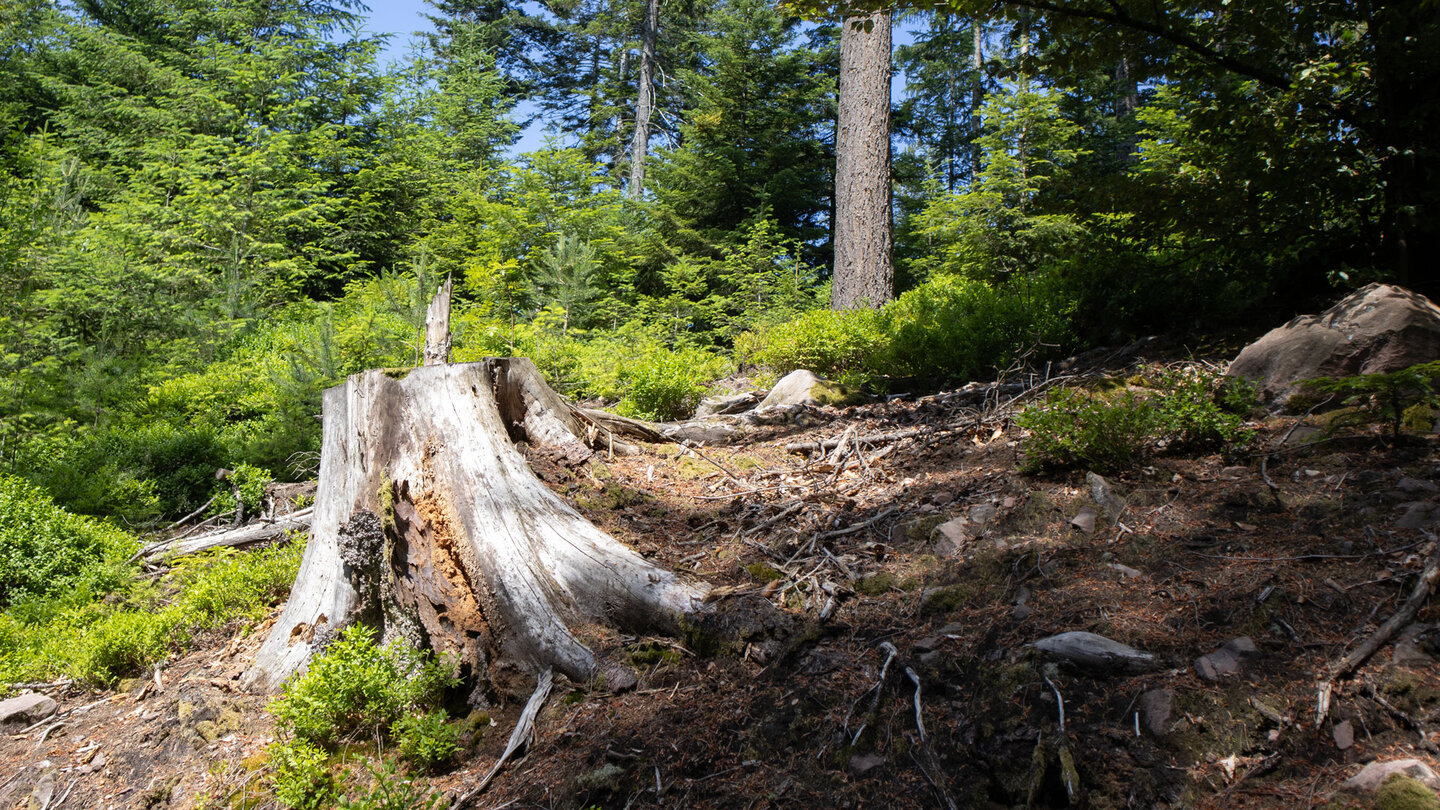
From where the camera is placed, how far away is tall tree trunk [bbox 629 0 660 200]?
21219 millimetres

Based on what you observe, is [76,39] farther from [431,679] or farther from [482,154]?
[431,679]

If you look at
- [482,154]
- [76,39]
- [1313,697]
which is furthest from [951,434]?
[76,39]

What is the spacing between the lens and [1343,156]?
4367 mm

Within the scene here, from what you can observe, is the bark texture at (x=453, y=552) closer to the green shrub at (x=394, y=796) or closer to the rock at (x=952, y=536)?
the green shrub at (x=394, y=796)

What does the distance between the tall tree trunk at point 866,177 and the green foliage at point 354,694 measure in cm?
712

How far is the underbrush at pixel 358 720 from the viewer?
2.58 m

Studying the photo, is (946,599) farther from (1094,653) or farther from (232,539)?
(232,539)

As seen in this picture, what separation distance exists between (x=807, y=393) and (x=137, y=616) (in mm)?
4708

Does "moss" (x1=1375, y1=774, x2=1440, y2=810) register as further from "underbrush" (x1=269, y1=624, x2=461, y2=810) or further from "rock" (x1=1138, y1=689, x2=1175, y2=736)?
"underbrush" (x1=269, y1=624, x2=461, y2=810)

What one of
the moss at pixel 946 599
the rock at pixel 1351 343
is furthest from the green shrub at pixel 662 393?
the rock at pixel 1351 343

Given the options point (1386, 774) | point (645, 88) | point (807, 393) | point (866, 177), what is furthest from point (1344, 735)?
point (645, 88)

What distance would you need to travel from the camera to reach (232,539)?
5.20 meters

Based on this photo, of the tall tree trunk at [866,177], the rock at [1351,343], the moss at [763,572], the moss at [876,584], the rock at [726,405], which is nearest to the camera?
the moss at [876,584]

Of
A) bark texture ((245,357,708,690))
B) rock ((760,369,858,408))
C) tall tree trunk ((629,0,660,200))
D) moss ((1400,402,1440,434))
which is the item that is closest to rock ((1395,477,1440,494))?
moss ((1400,402,1440,434))
